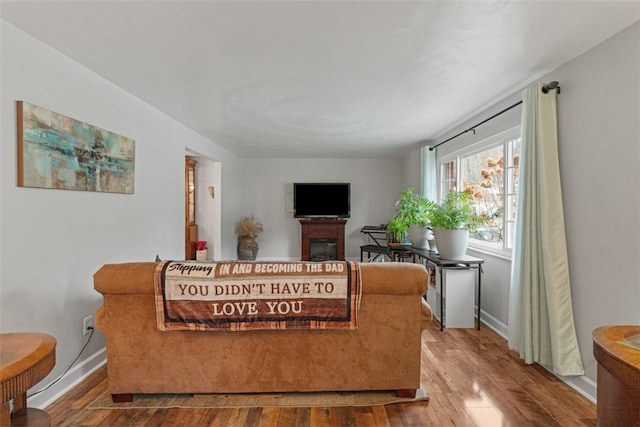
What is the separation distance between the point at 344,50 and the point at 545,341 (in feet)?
8.29

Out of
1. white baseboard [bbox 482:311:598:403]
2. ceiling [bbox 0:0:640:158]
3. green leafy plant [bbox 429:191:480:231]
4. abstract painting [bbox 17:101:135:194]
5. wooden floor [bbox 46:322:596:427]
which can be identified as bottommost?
wooden floor [bbox 46:322:596:427]

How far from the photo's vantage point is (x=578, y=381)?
2316mm

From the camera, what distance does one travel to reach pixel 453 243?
11.5 ft

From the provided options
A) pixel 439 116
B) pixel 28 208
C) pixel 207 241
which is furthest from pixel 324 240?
pixel 28 208

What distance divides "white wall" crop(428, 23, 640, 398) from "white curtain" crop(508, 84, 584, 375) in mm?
65

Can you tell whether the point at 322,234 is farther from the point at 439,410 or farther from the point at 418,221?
the point at 439,410

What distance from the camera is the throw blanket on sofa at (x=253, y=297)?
1.97 metres

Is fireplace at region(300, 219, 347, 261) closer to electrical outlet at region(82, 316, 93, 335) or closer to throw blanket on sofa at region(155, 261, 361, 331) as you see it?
electrical outlet at region(82, 316, 93, 335)

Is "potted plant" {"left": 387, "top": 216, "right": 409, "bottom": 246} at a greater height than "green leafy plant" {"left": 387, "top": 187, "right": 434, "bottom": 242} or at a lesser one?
lesser

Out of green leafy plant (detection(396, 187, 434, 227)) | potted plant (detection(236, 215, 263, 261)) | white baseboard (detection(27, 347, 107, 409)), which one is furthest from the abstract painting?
potted plant (detection(236, 215, 263, 261))

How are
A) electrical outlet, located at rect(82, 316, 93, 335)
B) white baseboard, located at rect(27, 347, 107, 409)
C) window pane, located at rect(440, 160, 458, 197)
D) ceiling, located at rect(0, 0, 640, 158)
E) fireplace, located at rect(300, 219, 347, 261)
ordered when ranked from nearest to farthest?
ceiling, located at rect(0, 0, 640, 158) < white baseboard, located at rect(27, 347, 107, 409) < electrical outlet, located at rect(82, 316, 93, 335) < window pane, located at rect(440, 160, 458, 197) < fireplace, located at rect(300, 219, 347, 261)

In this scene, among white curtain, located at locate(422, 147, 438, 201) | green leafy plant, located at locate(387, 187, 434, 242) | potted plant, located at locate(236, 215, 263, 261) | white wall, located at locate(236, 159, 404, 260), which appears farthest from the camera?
white wall, located at locate(236, 159, 404, 260)

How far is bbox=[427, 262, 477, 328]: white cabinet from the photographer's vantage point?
3490 mm

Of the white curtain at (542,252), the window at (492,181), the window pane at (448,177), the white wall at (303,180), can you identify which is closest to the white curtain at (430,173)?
the window pane at (448,177)
